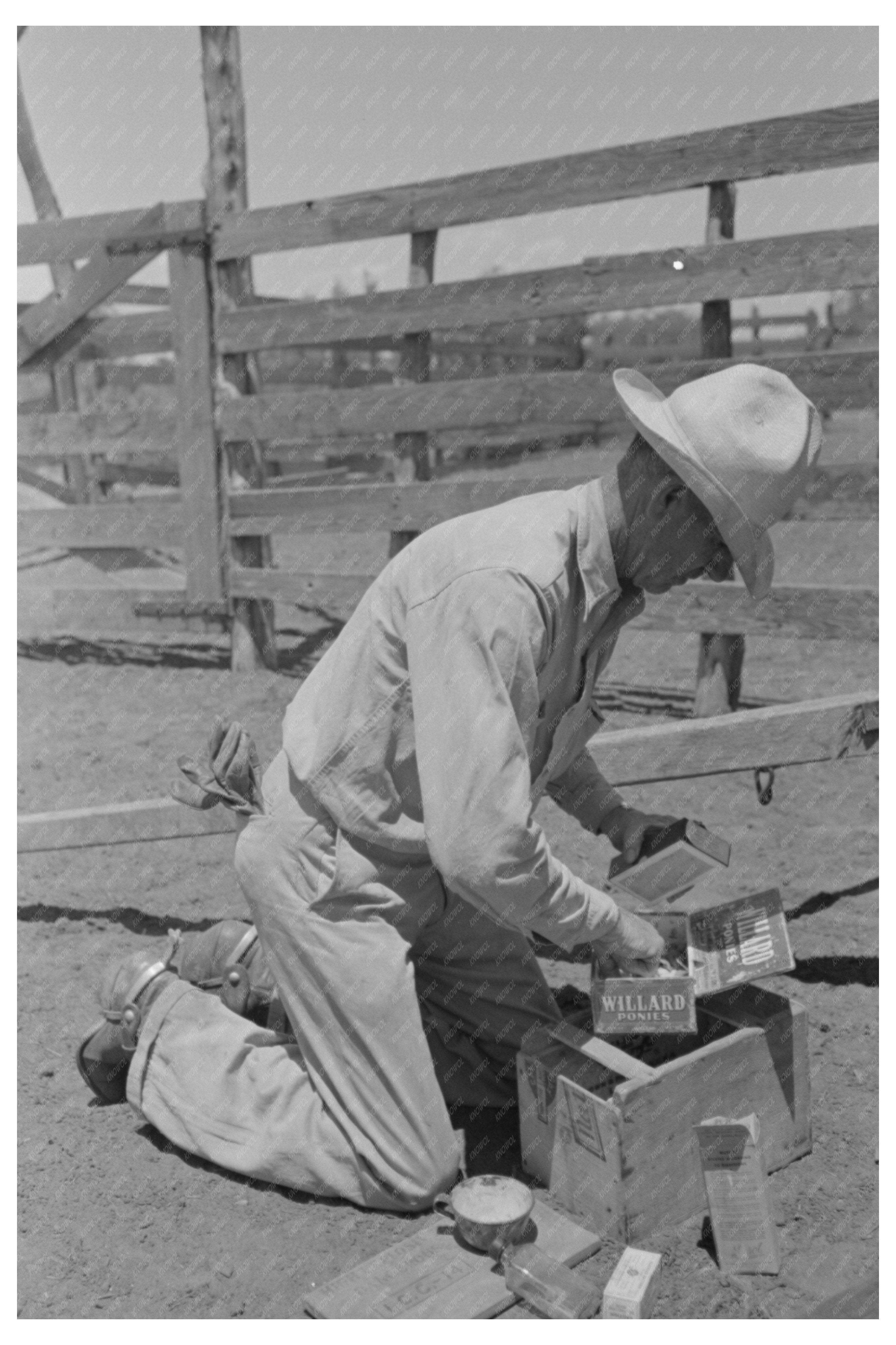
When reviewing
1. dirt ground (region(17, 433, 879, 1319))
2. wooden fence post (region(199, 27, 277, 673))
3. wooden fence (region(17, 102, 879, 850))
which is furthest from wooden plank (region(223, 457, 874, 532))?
dirt ground (region(17, 433, 879, 1319))

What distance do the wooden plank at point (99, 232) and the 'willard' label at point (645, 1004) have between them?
537 centimetres

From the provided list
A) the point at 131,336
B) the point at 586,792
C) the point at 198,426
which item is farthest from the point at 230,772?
the point at 131,336

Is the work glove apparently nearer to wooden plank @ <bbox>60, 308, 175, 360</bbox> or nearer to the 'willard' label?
the 'willard' label

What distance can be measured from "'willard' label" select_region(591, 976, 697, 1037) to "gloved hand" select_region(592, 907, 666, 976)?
1.1 inches

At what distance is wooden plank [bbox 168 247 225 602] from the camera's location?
6.82m

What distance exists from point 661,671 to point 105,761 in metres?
3.05

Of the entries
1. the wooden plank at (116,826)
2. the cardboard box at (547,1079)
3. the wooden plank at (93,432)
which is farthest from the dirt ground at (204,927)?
the wooden plank at (93,432)

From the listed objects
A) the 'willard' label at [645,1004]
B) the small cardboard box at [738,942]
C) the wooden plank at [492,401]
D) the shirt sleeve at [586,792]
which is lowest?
the 'willard' label at [645,1004]

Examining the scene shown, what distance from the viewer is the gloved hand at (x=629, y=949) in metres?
2.55

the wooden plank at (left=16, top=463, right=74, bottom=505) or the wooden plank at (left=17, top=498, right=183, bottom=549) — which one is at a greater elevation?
the wooden plank at (left=16, top=463, right=74, bottom=505)

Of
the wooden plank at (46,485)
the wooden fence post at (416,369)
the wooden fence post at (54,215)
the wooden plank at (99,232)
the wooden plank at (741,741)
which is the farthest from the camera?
the wooden fence post at (54,215)

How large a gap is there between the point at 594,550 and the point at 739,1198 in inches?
50.0

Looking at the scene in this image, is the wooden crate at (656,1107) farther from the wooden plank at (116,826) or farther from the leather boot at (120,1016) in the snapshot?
the wooden plank at (116,826)

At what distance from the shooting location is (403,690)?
8.25 feet
